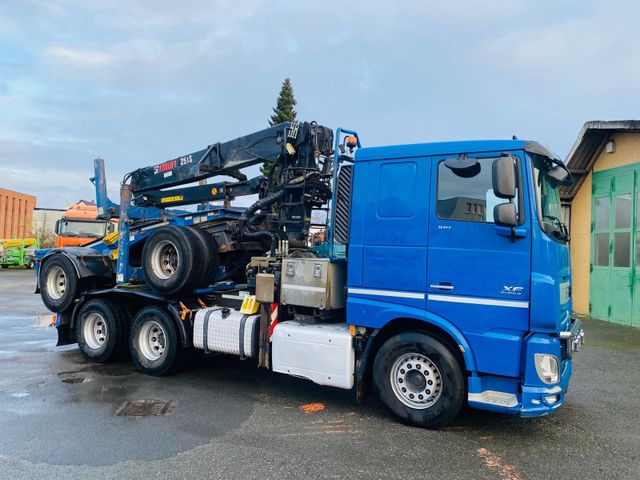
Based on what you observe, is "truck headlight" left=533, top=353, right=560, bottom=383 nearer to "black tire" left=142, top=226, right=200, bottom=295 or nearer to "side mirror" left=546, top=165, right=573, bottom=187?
"side mirror" left=546, top=165, right=573, bottom=187

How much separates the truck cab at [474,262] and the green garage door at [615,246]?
7.65 m

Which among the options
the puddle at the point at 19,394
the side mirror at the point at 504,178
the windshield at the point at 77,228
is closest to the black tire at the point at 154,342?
the puddle at the point at 19,394

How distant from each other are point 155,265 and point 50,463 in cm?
344

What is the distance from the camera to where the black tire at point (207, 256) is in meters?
7.10

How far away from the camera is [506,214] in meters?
4.70

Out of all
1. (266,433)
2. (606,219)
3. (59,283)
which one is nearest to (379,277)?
(266,433)

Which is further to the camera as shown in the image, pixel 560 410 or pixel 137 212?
Answer: pixel 137 212

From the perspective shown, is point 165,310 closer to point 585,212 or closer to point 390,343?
point 390,343

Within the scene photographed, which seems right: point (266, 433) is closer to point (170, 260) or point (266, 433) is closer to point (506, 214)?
point (506, 214)

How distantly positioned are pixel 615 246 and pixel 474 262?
30.5ft

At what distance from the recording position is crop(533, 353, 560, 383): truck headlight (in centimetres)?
466

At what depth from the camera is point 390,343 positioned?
5.41 metres

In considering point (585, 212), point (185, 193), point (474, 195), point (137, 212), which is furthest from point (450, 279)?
point (585, 212)

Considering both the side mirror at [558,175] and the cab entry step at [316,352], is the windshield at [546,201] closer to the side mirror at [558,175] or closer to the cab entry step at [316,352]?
the side mirror at [558,175]
